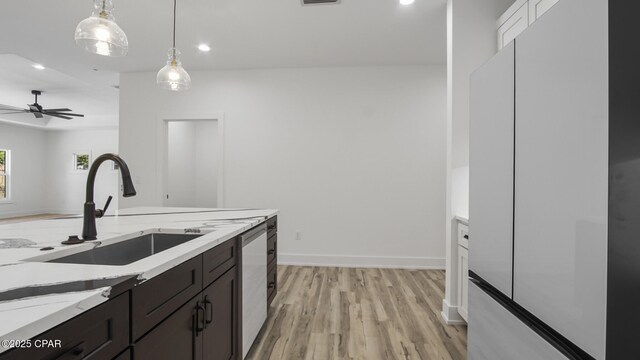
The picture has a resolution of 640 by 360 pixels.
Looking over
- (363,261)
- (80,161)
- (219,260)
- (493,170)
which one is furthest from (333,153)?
(80,161)

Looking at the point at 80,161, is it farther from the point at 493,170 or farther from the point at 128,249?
the point at 493,170

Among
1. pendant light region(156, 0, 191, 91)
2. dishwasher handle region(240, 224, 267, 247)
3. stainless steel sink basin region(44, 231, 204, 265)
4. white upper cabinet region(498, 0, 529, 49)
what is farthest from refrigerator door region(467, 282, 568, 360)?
pendant light region(156, 0, 191, 91)

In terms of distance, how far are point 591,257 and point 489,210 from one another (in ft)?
1.62

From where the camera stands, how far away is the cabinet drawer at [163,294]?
0.86 meters

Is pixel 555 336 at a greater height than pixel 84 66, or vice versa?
pixel 84 66

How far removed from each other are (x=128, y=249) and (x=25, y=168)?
10125 mm

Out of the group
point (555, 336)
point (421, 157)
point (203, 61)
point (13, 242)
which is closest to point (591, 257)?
point (555, 336)

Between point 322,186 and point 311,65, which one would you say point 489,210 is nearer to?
point 322,186

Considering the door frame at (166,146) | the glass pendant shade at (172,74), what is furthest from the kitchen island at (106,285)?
the door frame at (166,146)

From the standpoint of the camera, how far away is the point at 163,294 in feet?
3.27

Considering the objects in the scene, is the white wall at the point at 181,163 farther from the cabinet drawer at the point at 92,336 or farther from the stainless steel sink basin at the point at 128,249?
the cabinet drawer at the point at 92,336

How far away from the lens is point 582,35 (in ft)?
2.42

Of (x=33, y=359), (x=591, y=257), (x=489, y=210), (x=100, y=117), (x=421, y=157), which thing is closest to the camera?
(x=33, y=359)

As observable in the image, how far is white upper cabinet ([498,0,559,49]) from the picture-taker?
5.98ft
